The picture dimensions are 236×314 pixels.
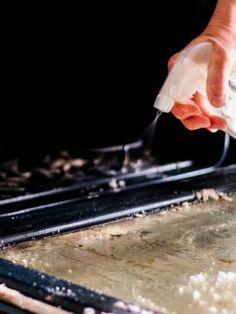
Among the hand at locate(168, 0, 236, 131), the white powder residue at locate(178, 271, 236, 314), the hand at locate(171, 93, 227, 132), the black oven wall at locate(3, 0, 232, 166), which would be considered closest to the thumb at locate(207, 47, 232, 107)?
the hand at locate(168, 0, 236, 131)

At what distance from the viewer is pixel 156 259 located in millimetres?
987

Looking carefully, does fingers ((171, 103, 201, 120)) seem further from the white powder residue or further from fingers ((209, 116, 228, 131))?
the white powder residue

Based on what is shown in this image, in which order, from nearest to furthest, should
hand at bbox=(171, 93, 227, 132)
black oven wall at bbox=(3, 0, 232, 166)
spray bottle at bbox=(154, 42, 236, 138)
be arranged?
spray bottle at bbox=(154, 42, 236, 138)
hand at bbox=(171, 93, 227, 132)
black oven wall at bbox=(3, 0, 232, 166)

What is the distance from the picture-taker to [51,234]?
3.49 feet

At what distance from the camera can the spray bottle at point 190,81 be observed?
915 millimetres

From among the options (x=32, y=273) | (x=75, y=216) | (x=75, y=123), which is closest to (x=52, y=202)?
(x=75, y=216)

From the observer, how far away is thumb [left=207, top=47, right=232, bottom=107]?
34.6 inches

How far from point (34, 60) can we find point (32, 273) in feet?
2.89

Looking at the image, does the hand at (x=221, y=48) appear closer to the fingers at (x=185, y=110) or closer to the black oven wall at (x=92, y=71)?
the fingers at (x=185, y=110)

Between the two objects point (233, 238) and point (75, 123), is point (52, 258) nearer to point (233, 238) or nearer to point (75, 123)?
point (233, 238)

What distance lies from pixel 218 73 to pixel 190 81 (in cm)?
6

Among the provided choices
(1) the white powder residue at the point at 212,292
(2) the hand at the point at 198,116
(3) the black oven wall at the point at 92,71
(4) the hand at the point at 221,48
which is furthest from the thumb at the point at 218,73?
(3) the black oven wall at the point at 92,71

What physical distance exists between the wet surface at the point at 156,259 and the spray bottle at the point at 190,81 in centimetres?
20

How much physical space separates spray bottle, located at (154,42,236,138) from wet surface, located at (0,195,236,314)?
20 centimetres
